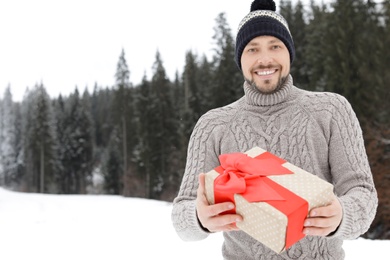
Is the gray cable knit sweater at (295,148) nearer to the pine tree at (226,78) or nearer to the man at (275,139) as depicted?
the man at (275,139)

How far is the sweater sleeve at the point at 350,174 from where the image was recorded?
57.6 inches

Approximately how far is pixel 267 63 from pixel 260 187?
27.5 inches

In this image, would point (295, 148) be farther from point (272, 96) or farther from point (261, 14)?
point (261, 14)

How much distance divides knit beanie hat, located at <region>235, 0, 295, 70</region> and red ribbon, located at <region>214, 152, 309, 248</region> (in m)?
0.63

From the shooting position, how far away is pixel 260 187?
54.3 inches

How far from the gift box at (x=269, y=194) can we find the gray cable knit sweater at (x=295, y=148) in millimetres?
188

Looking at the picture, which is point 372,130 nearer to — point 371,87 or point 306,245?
point 371,87

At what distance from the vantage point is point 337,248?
5.65 feet

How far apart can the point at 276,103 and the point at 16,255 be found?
755 centimetres

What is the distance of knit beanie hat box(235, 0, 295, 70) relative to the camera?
73.6 inches

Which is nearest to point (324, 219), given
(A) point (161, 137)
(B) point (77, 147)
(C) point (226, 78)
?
(C) point (226, 78)

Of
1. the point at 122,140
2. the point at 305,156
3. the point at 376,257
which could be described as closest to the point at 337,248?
the point at 305,156

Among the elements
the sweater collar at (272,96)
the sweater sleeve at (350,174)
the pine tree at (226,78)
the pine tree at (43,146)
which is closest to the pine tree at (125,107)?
the pine tree at (43,146)

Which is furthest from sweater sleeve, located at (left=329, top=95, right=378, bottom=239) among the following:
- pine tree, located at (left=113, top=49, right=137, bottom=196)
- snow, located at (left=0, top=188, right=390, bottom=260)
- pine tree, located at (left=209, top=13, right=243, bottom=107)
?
pine tree, located at (left=113, top=49, right=137, bottom=196)
